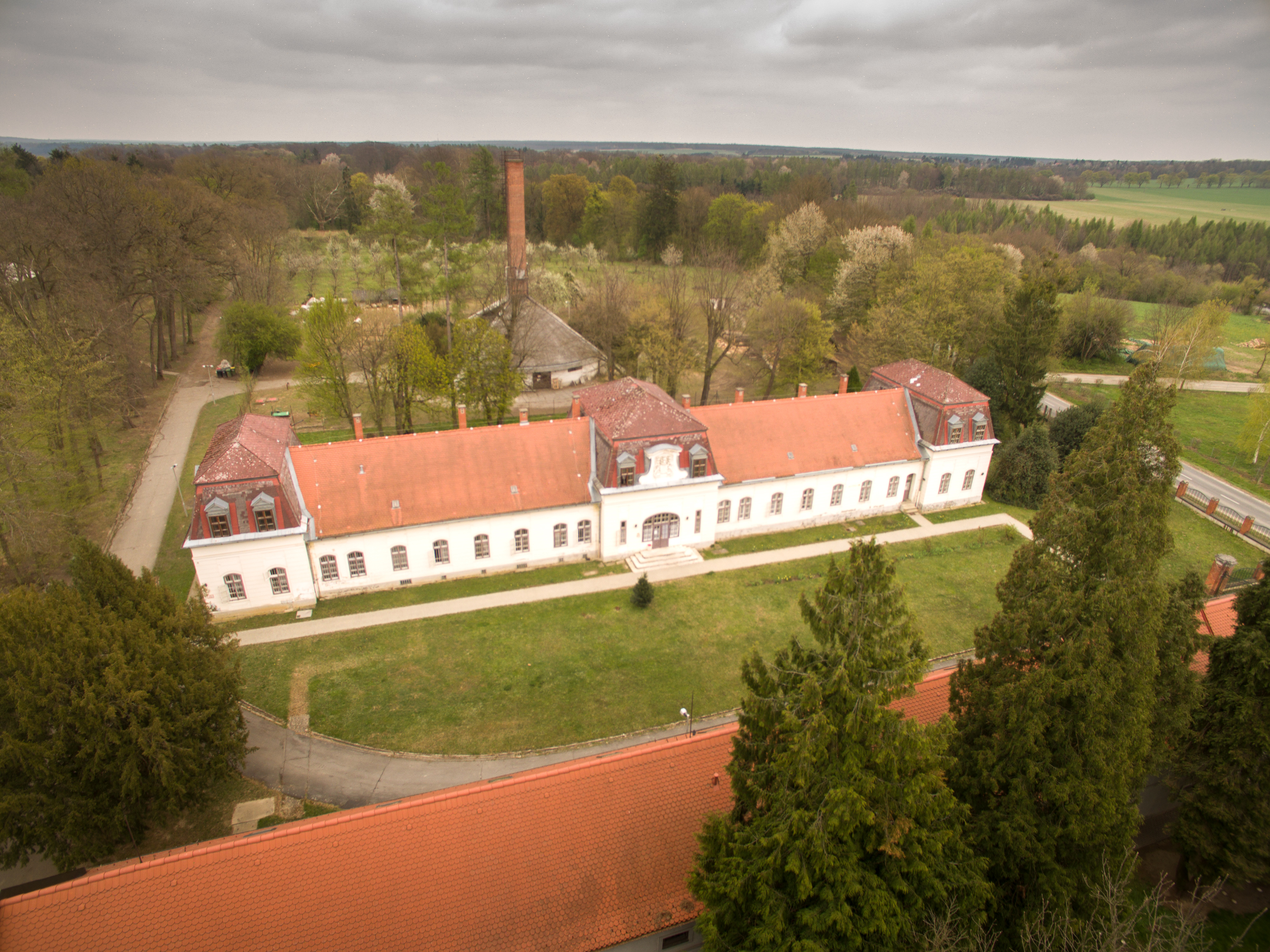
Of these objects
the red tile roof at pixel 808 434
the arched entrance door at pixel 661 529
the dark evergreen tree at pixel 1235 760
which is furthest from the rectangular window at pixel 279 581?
the dark evergreen tree at pixel 1235 760

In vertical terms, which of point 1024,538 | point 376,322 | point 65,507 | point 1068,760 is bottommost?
point 1024,538

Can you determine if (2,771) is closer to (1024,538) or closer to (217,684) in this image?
(217,684)

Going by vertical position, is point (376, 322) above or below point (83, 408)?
above

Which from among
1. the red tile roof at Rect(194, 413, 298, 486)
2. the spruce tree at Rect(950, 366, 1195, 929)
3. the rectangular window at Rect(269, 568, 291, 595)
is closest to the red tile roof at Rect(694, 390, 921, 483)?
the red tile roof at Rect(194, 413, 298, 486)

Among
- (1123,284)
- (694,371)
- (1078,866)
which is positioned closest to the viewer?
(1078,866)

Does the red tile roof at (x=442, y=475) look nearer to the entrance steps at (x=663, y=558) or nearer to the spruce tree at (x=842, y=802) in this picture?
the entrance steps at (x=663, y=558)

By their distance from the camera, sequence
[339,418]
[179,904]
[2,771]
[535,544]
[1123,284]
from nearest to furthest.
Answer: [179,904] < [2,771] < [535,544] < [339,418] < [1123,284]

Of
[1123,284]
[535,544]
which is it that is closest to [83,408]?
[535,544]
